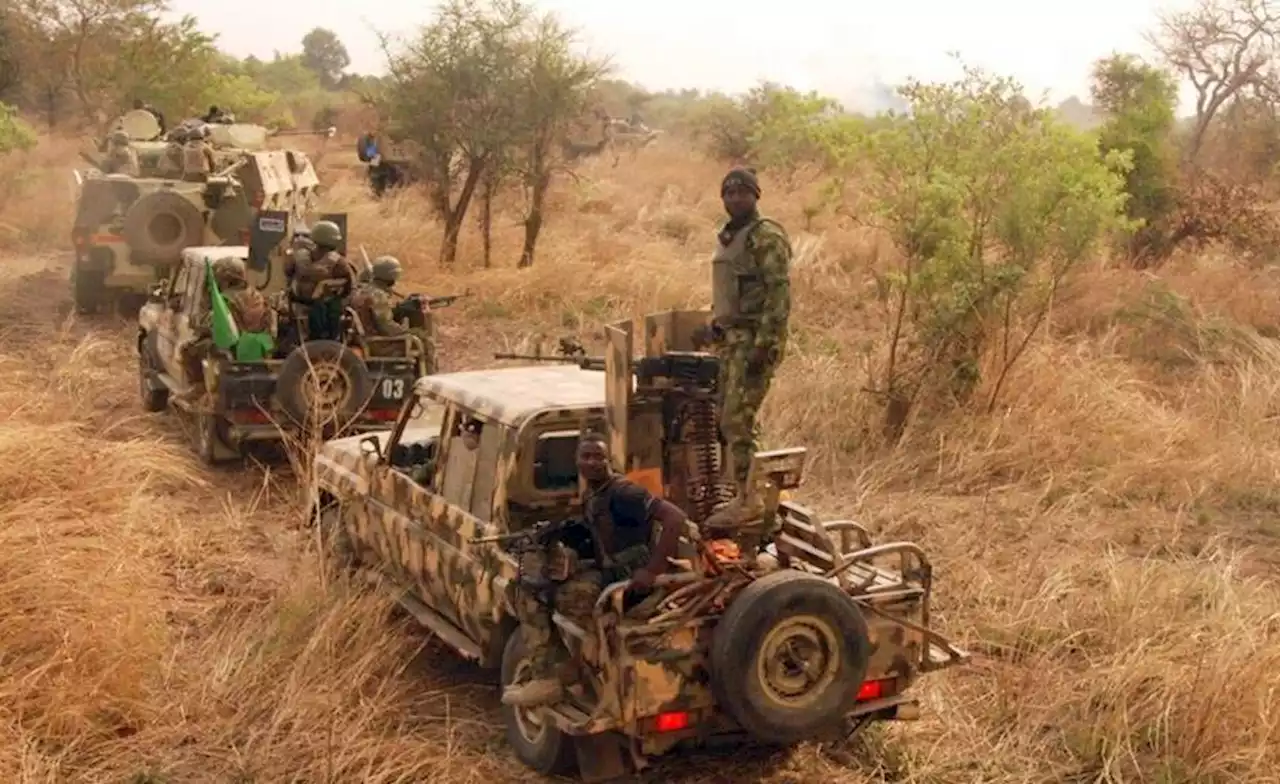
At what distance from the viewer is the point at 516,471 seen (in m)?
5.93

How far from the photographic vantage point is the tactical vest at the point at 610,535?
5.45 metres

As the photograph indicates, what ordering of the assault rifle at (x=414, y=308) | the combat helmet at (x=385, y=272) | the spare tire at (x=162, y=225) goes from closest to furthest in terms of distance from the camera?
the combat helmet at (x=385, y=272)
the assault rifle at (x=414, y=308)
the spare tire at (x=162, y=225)

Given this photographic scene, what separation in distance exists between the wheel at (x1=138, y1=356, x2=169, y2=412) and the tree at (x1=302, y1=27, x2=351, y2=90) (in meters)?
53.3

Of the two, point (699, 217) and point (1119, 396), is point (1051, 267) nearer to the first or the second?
point (1119, 396)

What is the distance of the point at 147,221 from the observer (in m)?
14.7

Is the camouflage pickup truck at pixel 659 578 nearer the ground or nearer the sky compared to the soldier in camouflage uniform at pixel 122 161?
nearer the ground

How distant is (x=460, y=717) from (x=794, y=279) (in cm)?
955

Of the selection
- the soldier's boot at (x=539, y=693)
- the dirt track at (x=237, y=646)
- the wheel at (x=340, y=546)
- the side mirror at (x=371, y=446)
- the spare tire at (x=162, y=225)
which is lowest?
the dirt track at (x=237, y=646)

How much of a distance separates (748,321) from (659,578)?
1.06 m

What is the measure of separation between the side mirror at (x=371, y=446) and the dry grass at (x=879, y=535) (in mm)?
600

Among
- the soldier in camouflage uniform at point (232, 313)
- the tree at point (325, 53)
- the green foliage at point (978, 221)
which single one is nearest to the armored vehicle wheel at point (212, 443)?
the soldier in camouflage uniform at point (232, 313)

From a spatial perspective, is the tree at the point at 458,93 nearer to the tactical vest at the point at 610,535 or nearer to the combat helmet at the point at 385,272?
the combat helmet at the point at 385,272

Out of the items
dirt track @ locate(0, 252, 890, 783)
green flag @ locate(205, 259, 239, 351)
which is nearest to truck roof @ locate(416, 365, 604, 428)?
dirt track @ locate(0, 252, 890, 783)

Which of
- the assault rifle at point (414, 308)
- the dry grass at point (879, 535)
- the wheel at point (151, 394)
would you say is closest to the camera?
the dry grass at point (879, 535)
